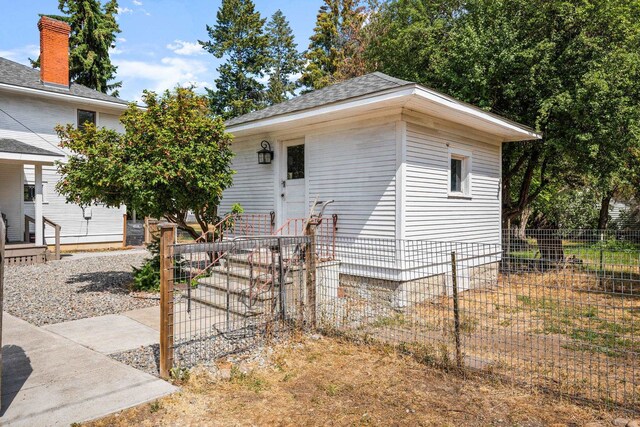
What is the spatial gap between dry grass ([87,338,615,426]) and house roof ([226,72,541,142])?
13.2ft

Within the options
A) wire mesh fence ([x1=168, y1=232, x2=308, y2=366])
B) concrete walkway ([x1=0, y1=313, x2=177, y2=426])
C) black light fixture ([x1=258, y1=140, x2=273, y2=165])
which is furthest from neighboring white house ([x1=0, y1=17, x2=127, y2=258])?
concrete walkway ([x1=0, y1=313, x2=177, y2=426])

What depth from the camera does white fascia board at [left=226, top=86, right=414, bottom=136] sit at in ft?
20.4

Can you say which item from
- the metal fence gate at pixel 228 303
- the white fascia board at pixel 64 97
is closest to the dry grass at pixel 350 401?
the metal fence gate at pixel 228 303

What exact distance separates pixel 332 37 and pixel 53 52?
19.7 metres

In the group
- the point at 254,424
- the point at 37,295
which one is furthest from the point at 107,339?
the point at 37,295

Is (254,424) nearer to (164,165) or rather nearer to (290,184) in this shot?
(164,165)

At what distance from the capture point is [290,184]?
869 centimetres

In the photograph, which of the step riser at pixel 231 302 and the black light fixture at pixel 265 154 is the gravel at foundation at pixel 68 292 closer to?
the step riser at pixel 231 302

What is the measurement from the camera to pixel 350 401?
3.31 metres

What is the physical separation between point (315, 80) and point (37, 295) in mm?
24003

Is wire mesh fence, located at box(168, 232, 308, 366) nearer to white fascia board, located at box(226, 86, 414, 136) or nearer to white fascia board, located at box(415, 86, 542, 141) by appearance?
white fascia board, located at box(226, 86, 414, 136)

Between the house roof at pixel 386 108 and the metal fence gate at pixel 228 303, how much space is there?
9.08ft

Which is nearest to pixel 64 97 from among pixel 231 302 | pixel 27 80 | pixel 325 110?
pixel 27 80

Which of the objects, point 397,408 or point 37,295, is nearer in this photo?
point 397,408
